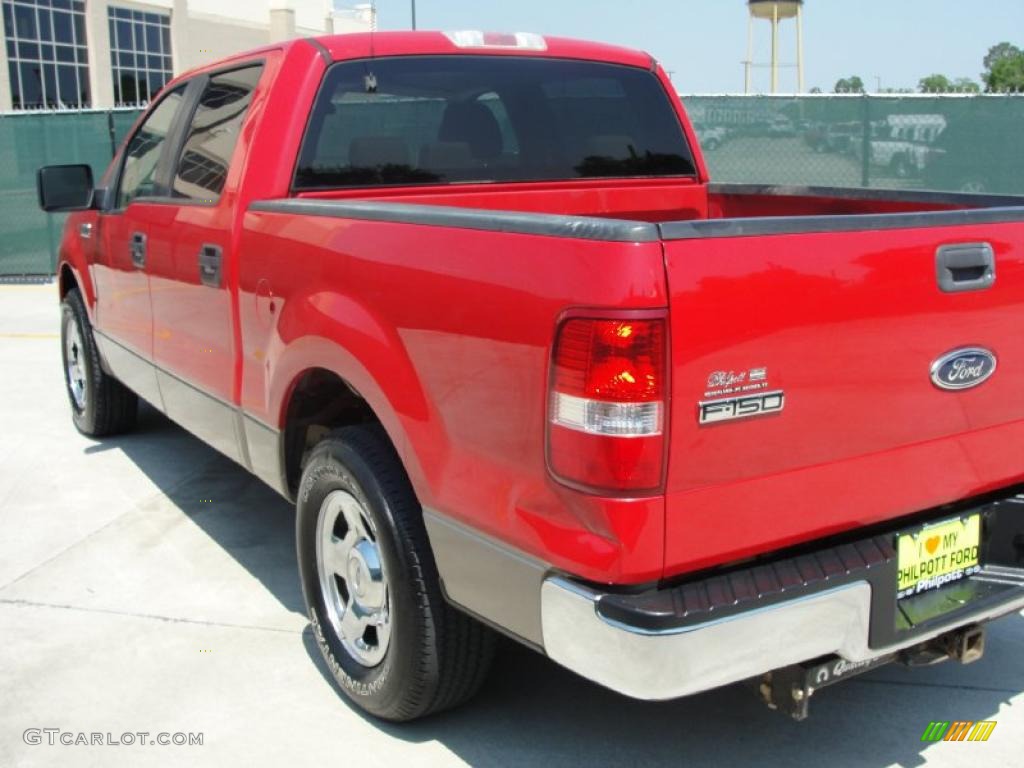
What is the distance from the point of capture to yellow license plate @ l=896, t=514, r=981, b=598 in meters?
2.73

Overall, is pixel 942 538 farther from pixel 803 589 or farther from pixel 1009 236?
pixel 1009 236

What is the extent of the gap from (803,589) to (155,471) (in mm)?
4199

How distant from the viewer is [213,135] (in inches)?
171

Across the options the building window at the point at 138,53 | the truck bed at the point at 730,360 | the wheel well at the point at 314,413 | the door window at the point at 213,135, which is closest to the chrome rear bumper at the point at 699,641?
the truck bed at the point at 730,360

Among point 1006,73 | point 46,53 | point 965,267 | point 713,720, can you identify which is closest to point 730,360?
point 965,267

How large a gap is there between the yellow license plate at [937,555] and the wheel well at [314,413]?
61.1 inches

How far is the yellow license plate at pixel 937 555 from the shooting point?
8.97 ft

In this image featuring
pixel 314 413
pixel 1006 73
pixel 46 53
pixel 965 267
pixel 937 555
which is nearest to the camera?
pixel 965 267

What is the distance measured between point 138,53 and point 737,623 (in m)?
45.3

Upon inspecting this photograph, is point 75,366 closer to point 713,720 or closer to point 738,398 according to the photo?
point 713,720

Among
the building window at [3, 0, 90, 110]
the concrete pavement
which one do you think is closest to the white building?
the building window at [3, 0, 90, 110]

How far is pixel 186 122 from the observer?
184 inches

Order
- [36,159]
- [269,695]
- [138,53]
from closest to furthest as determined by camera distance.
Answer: [269,695], [36,159], [138,53]

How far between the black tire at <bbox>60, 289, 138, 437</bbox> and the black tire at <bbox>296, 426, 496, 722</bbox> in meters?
3.27
